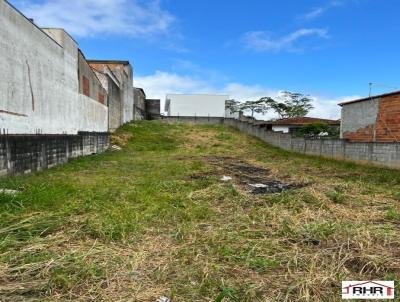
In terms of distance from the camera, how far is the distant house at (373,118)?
11.7m

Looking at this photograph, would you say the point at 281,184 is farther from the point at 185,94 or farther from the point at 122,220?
the point at 185,94

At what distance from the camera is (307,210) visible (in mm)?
4965

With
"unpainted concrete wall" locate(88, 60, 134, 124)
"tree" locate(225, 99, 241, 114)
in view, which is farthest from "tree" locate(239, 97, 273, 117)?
"unpainted concrete wall" locate(88, 60, 134, 124)

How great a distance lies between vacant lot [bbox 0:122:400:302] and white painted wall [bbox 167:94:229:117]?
1422 inches

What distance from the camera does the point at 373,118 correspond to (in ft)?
41.8

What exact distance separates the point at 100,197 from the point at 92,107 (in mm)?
9712

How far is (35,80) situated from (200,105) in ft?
113

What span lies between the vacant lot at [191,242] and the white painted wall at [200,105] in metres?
36.1

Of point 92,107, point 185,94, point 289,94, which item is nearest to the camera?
point 92,107

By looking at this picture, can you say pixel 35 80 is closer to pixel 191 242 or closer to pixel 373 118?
pixel 191 242

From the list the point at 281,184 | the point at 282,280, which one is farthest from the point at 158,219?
the point at 281,184

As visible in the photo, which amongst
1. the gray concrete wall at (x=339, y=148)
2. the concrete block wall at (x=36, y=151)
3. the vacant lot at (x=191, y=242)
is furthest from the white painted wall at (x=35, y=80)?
the gray concrete wall at (x=339, y=148)

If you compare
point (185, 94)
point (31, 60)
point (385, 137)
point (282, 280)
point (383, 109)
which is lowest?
point (282, 280)

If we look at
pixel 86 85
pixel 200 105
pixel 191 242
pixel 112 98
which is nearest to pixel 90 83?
pixel 86 85
